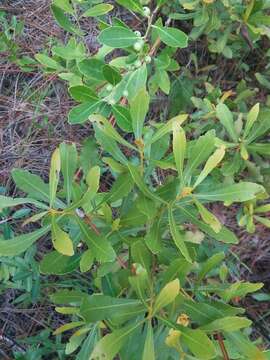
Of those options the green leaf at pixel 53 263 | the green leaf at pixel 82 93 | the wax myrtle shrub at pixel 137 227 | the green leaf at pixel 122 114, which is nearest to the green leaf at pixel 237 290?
the wax myrtle shrub at pixel 137 227

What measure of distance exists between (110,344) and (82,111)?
23.9 inches

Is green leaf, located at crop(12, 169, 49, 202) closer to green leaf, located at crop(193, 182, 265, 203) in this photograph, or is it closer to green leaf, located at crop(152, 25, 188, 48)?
green leaf, located at crop(193, 182, 265, 203)

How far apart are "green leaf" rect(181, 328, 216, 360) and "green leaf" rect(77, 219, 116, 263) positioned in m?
0.22

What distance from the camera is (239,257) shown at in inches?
84.6

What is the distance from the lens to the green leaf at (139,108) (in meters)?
1.09

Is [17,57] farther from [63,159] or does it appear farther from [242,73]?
[63,159]

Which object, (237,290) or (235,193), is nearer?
(235,193)

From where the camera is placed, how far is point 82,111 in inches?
53.4

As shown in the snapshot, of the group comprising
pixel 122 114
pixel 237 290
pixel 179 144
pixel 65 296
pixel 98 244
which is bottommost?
pixel 65 296

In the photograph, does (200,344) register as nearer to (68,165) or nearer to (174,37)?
(68,165)

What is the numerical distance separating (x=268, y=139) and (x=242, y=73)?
1.18 ft

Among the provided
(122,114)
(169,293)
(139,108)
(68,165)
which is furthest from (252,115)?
(169,293)

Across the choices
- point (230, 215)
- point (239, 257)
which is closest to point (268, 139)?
point (230, 215)

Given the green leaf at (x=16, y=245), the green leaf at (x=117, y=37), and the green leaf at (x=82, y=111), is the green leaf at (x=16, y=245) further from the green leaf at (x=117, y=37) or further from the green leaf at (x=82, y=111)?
the green leaf at (x=117, y=37)
